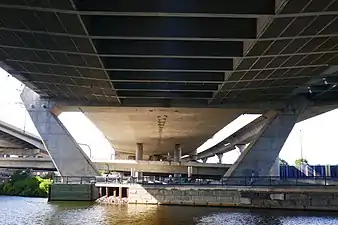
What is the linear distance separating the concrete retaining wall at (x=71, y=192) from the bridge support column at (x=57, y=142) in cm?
578

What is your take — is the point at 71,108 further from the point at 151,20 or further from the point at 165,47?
the point at 151,20

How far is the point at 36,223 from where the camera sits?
24.2 meters

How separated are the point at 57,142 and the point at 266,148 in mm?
22310

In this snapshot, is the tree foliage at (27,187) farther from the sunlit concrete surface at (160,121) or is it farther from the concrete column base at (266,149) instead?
the concrete column base at (266,149)

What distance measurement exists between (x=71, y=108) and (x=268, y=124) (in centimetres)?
2146

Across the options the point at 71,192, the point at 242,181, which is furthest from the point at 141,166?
the point at 242,181

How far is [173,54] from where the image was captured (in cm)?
2878

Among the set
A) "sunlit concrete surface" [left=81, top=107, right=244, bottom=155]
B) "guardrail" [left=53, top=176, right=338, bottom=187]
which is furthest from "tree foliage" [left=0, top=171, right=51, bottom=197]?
"sunlit concrete surface" [left=81, top=107, right=244, bottom=155]

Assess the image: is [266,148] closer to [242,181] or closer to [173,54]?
[242,181]

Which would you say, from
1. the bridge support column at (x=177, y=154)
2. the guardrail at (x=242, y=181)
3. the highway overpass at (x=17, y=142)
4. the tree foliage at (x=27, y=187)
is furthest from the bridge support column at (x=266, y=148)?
the highway overpass at (x=17, y=142)

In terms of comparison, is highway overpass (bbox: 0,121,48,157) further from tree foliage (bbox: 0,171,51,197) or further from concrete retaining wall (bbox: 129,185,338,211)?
concrete retaining wall (bbox: 129,185,338,211)

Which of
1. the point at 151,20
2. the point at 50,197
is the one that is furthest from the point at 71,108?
the point at 151,20

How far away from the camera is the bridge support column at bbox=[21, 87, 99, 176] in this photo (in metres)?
49.6

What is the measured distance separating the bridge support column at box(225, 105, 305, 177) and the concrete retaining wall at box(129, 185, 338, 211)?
9687 mm
